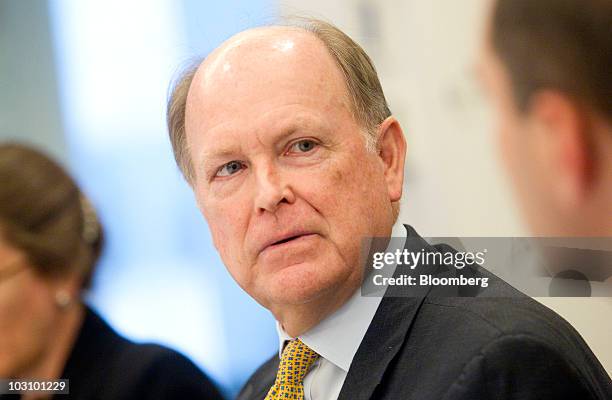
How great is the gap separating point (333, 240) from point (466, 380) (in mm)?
422

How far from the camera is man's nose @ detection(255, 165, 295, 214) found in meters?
1.66

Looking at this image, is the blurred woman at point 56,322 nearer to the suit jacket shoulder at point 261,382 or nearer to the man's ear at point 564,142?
the suit jacket shoulder at point 261,382

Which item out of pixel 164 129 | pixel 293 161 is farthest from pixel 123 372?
pixel 293 161

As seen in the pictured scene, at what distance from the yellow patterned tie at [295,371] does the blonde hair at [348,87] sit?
460 mm

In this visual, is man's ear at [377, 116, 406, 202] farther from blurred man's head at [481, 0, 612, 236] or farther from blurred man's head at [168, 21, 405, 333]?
blurred man's head at [481, 0, 612, 236]

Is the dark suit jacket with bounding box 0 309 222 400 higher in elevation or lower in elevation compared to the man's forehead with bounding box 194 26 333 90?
lower

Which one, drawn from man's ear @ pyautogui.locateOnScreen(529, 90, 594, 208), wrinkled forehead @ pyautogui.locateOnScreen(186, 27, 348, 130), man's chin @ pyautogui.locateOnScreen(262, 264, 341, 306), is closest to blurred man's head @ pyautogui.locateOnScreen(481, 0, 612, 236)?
man's ear @ pyautogui.locateOnScreen(529, 90, 594, 208)

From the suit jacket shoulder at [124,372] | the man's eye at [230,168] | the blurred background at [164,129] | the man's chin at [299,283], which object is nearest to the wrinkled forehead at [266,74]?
the man's eye at [230,168]

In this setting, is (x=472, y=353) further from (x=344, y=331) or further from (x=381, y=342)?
(x=344, y=331)

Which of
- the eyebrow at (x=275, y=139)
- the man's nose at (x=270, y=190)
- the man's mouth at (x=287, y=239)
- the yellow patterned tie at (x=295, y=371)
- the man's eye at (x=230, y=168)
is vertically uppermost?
the eyebrow at (x=275, y=139)

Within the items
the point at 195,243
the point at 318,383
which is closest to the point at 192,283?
the point at 195,243

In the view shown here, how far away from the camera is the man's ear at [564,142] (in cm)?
179

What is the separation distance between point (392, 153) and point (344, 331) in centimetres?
42

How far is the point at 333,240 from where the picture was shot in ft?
5.55
